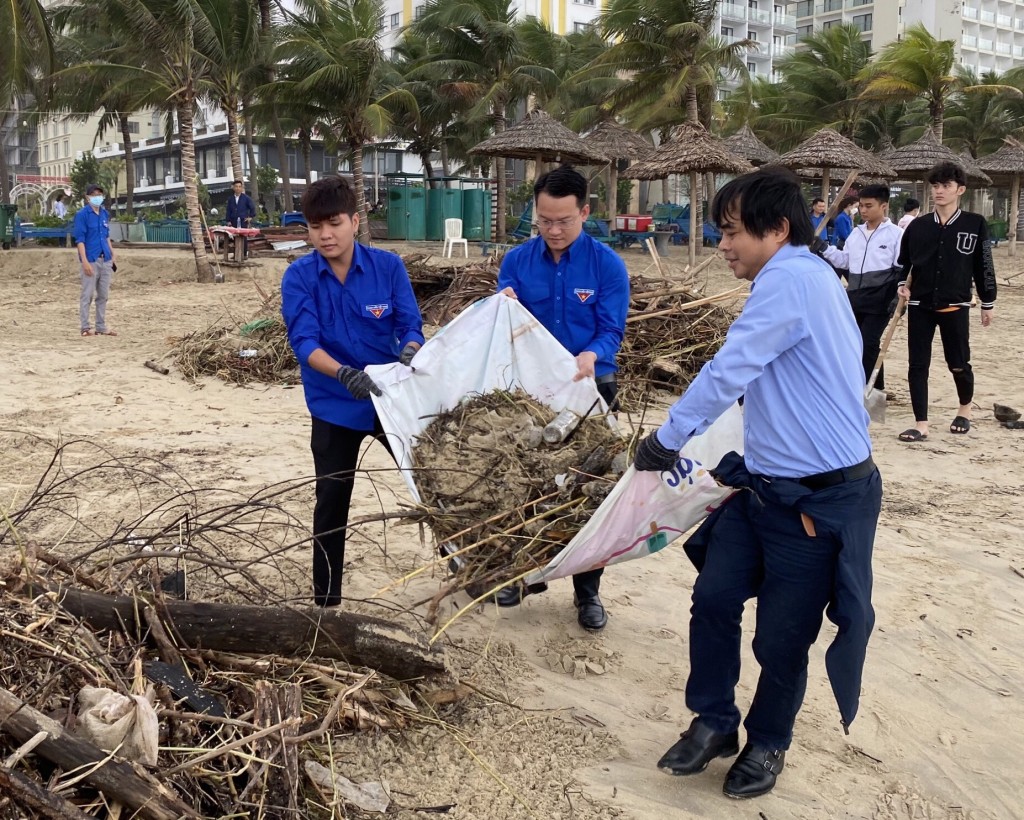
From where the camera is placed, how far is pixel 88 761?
1900 millimetres

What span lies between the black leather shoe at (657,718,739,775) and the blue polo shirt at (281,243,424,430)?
143 centimetres

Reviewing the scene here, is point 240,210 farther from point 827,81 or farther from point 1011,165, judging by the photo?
point 827,81

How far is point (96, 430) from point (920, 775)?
558 cm

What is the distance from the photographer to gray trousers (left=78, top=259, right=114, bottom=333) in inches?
424

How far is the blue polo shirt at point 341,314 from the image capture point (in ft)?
10.5

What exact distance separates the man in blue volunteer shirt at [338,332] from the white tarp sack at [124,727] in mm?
1068

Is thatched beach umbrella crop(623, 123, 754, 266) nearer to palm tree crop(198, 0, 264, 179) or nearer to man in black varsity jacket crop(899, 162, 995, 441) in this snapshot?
palm tree crop(198, 0, 264, 179)

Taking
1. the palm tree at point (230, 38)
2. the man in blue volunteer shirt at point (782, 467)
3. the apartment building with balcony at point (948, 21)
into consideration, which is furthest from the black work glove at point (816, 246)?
the apartment building with balcony at point (948, 21)

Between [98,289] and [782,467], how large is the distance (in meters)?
10.2

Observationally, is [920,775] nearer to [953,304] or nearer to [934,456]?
[934,456]

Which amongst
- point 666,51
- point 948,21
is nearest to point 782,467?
point 666,51

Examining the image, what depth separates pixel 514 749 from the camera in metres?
2.71

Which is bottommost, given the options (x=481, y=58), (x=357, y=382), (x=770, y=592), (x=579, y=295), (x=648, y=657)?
(x=648, y=657)

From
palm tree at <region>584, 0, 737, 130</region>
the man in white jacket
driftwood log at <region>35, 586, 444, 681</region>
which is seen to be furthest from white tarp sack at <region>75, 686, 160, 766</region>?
palm tree at <region>584, 0, 737, 130</region>
